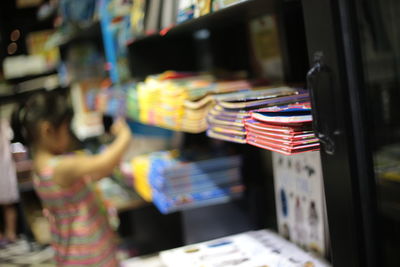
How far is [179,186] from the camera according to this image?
1.82 m

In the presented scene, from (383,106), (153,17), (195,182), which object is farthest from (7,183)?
(383,106)

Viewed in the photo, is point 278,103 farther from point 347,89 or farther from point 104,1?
point 104,1

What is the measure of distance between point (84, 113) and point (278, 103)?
9.52ft

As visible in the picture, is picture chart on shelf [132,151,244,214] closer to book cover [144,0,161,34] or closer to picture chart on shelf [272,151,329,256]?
picture chart on shelf [272,151,329,256]

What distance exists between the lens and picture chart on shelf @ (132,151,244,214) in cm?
180

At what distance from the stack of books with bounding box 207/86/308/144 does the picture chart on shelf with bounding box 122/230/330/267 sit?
0.40 m

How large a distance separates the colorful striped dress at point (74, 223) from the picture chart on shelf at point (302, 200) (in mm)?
1042

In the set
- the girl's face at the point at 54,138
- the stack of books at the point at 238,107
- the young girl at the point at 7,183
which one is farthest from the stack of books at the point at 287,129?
the young girl at the point at 7,183

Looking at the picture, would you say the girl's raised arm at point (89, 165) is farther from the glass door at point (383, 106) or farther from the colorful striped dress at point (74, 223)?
the glass door at point (383, 106)

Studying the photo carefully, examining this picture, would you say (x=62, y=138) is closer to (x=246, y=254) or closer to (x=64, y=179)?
(x=64, y=179)

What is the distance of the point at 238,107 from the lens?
1.24m

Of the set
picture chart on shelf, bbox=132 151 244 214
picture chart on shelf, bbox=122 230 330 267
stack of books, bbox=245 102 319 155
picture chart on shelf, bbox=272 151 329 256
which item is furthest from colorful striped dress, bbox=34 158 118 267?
stack of books, bbox=245 102 319 155

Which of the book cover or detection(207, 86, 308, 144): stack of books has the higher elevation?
the book cover

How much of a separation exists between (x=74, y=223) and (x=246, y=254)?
107 cm
